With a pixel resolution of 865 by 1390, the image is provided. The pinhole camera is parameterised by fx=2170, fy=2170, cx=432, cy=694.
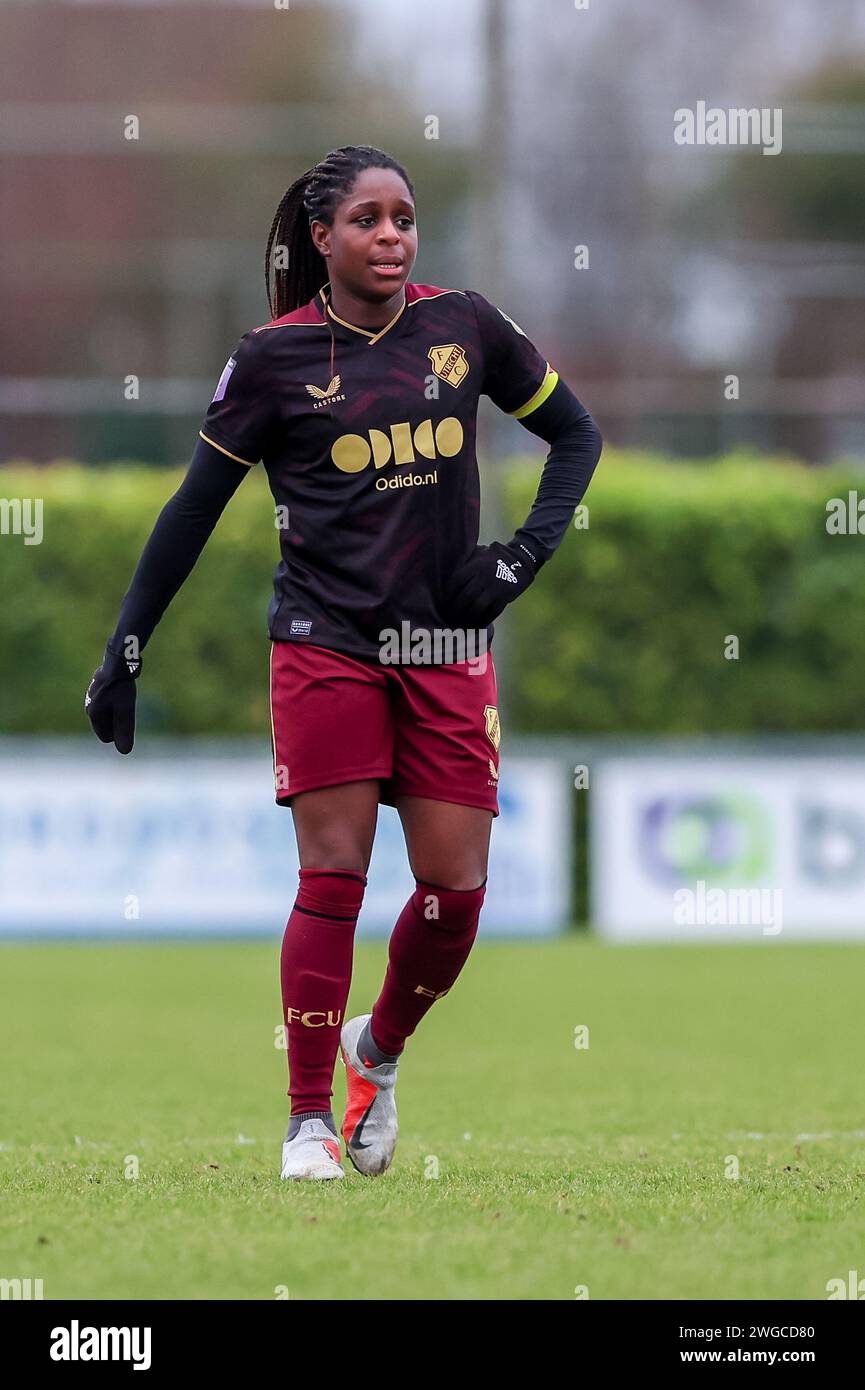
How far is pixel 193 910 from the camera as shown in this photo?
47.2ft

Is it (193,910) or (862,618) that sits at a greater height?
(862,618)

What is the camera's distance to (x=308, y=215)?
5.25m

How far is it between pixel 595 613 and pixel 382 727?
510 inches

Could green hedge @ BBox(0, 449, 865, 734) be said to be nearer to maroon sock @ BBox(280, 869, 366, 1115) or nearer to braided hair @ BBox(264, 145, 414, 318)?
braided hair @ BBox(264, 145, 414, 318)

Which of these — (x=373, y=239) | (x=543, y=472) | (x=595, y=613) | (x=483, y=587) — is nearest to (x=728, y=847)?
(x=595, y=613)

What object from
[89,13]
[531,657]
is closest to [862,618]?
[531,657]

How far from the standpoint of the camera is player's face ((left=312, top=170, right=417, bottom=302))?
5039mm

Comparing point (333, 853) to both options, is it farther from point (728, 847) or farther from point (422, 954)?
point (728, 847)

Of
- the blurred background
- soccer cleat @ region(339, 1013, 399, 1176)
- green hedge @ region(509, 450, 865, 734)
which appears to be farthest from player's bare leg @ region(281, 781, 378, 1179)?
green hedge @ region(509, 450, 865, 734)

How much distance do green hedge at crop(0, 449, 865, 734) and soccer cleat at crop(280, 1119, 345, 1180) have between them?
12516 millimetres

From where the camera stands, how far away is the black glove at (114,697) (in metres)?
5.23

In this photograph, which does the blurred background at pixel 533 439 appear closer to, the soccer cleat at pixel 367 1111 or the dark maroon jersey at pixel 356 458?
the soccer cleat at pixel 367 1111
